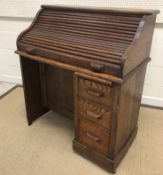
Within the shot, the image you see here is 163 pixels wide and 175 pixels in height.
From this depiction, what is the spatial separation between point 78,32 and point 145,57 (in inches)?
20.6

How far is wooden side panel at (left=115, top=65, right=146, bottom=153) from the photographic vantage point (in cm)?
129

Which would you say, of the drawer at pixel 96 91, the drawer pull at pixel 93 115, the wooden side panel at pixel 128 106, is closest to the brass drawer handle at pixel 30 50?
the drawer at pixel 96 91

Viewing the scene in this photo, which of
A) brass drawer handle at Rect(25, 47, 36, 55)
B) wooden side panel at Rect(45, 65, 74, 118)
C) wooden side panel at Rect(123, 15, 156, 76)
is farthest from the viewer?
wooden side panel at Rect(45, 65, 74, 118)

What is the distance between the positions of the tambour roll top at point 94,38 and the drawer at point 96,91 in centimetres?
10

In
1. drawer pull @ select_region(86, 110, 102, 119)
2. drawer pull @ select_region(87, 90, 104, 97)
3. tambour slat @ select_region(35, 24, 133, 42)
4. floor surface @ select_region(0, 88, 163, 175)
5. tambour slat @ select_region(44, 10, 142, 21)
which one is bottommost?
floor surface @ select_region(0, 88, 163, 175)

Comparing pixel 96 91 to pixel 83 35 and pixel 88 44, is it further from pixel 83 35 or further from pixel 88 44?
pixel 83 35

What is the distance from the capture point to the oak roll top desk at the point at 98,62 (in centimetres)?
119

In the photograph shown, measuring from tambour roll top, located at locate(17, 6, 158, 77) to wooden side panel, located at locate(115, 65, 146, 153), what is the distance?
0.38ft

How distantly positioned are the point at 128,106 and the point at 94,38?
54 centimetres

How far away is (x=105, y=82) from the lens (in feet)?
3.81

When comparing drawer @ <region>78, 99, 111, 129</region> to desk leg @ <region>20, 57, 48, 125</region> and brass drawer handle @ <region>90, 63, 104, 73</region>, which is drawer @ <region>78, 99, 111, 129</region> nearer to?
brass drawer handle @ <region>90, 63, 104, 73</region>

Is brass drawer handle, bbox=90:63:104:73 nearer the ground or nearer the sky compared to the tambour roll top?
nearer the ground

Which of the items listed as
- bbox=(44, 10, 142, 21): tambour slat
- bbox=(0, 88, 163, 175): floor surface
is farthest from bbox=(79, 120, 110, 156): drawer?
bbox=(44, 10, 142, 21): tambour slat

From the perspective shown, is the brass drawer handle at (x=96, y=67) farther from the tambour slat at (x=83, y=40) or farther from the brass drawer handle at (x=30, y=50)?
the brass drawer handle at (x=30, y=50)
